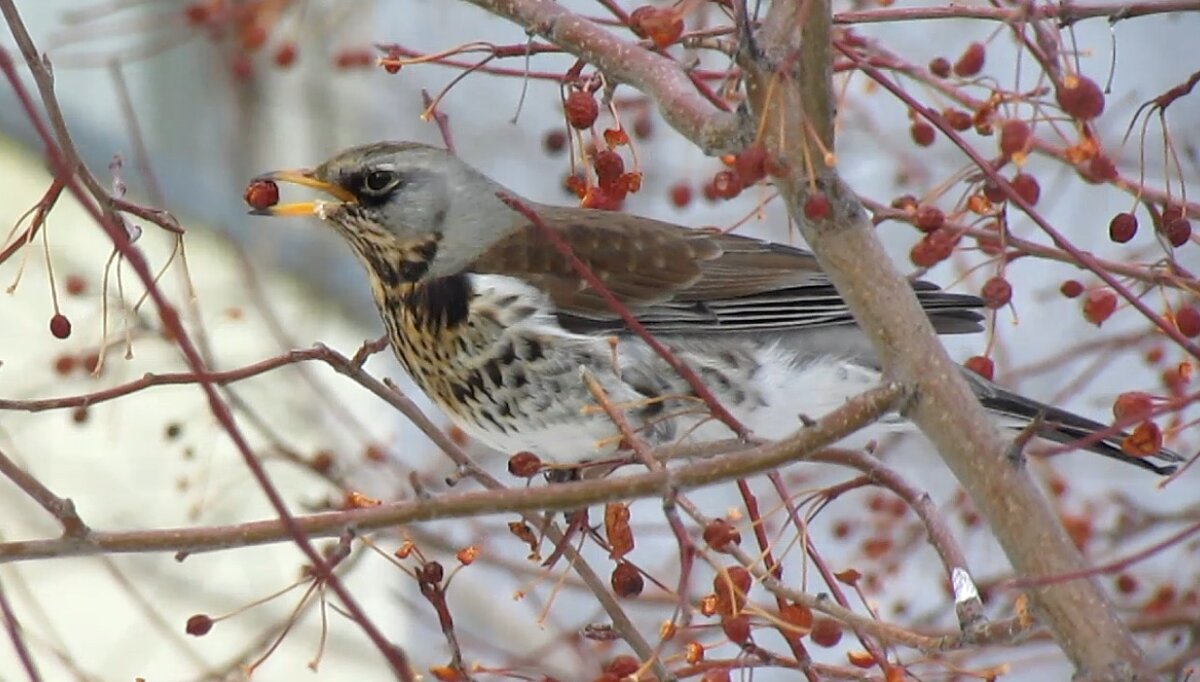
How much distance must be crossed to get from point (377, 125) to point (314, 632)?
4.68 feet

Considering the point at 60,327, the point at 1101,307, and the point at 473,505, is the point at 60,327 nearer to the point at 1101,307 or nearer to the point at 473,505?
the point at 473,505

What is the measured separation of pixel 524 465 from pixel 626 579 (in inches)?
6.2

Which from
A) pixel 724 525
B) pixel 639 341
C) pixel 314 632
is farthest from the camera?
pixel 314 632

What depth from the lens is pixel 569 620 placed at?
418 cm

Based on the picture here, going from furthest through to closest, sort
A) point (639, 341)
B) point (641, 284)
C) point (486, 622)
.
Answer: point (486, 622)
point (641, 284)
point (639, 341)

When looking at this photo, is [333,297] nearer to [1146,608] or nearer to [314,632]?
[314,632]

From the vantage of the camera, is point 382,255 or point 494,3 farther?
point 382,255

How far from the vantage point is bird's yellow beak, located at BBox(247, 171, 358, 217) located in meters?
1.97

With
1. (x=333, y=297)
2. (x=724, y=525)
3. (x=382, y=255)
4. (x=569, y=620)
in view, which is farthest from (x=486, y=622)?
(x=724, y=525)

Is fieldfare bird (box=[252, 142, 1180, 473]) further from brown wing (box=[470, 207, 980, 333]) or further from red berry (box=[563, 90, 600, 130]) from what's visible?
red berry (box=[563, 90, 600, 130])

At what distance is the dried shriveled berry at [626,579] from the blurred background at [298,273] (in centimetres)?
180

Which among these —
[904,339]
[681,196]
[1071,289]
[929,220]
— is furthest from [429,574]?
[681,196]

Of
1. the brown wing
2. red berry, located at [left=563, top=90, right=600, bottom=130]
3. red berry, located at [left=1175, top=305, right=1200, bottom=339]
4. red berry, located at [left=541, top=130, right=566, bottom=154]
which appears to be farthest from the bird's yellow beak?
red berry, located at [left=1175, top=305, right=1200, bottom=339]

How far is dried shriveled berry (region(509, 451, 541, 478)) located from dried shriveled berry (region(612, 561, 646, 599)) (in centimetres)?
13
